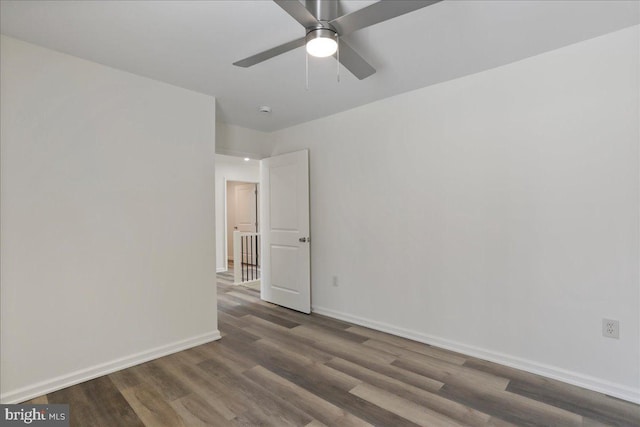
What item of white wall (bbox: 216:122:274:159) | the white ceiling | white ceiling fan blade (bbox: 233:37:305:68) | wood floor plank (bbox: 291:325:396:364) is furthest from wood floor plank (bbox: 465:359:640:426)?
white wall (bbox: 216:122:274:159)

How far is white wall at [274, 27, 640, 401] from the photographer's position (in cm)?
212

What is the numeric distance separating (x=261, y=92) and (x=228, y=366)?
2506 mm

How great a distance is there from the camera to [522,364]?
245 centimetres

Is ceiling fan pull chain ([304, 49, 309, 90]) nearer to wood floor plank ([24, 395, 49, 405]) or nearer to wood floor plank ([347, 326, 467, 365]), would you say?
wood floor plank ([347, 326, 467, 365])

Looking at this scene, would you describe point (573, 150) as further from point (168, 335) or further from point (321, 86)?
point (168, 335)

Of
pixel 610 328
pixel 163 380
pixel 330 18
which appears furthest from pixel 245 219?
pixel 610 328

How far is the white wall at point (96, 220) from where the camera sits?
7.02 ft

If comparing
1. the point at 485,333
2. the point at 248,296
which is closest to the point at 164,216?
the point at 248,296

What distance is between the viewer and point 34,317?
218 centimetres

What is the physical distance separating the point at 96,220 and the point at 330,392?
2222mm

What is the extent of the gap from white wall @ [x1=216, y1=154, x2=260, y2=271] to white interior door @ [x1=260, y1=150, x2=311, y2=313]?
279cm

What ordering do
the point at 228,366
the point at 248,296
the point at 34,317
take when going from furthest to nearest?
the point at 248,296
the point at 228,366
the point at 34,317

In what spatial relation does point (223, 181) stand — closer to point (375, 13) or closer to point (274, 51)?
point (274, 51)

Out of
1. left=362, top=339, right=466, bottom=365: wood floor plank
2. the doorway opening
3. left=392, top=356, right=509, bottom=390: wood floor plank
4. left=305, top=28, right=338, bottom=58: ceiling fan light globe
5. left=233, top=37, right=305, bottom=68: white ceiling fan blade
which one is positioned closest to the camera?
left=305, top=28, right=338, bottom=58: ceiling fan light globe
